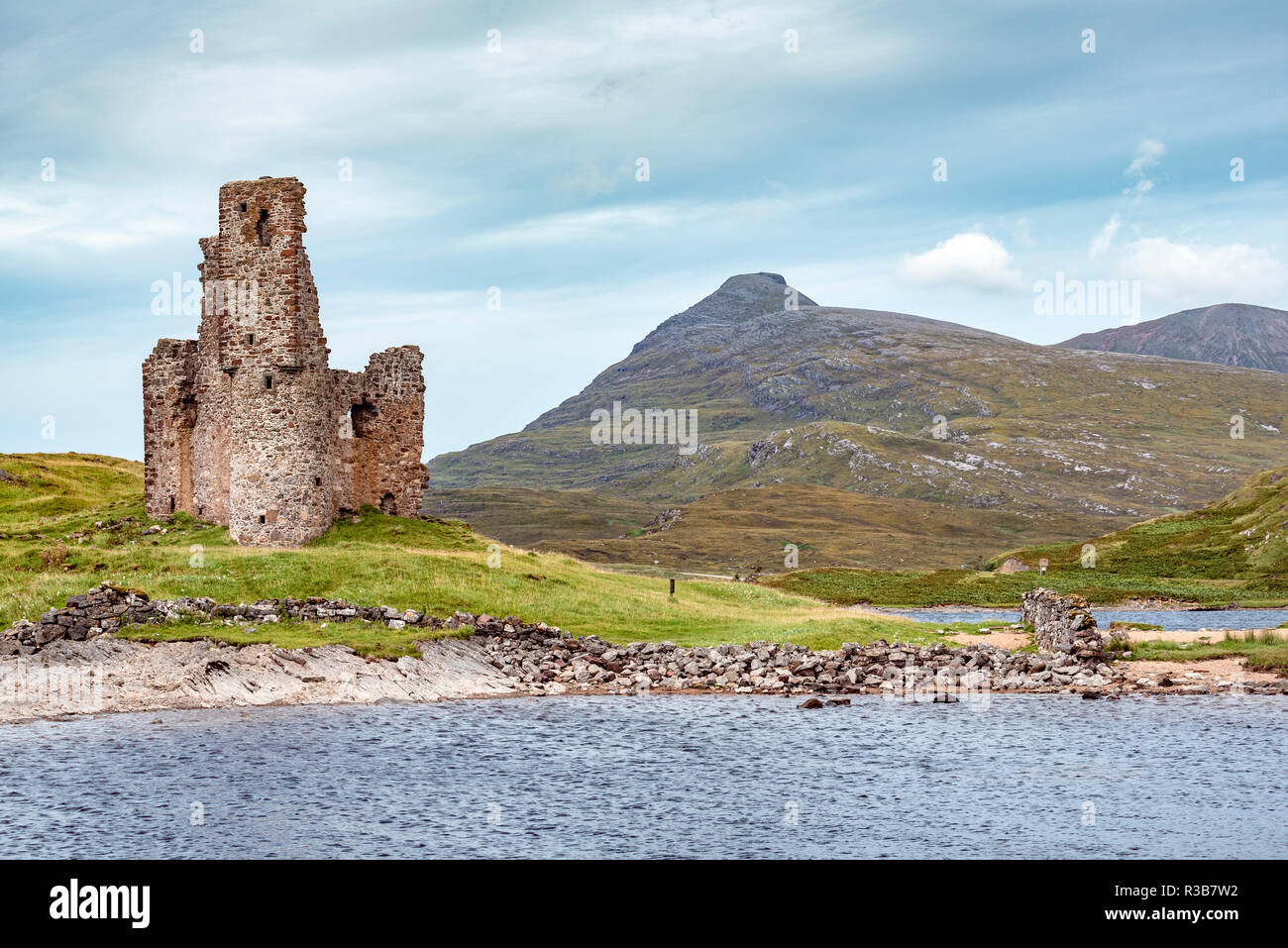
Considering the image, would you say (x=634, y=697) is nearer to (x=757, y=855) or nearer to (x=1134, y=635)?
(x=757, y=855)

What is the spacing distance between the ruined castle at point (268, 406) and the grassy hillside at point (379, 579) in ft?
6.60

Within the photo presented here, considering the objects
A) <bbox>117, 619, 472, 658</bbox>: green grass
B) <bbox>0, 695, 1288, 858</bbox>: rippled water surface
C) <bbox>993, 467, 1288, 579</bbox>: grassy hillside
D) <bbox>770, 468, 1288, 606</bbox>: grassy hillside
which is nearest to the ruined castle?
<bbox>117, 619, 472, 658</bbox>: green grass

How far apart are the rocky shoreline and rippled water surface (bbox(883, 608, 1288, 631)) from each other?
25394mm

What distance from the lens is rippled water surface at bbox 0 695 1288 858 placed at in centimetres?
2675

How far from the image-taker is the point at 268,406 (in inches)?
2362

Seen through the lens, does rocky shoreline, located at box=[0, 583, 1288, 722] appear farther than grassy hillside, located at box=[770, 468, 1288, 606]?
No

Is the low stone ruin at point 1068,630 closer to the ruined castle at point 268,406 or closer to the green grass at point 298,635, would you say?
the green grass at point 298,635

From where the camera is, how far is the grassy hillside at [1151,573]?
107m

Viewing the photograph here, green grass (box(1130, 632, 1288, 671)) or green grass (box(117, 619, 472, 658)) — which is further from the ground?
green grass (box(117, 619, 472, 658))

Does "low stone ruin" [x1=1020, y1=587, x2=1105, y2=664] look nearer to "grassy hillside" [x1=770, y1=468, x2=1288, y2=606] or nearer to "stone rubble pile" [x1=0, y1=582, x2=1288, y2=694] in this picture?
"stone rubble pile" [x1=0, y1=582, x2=1288, y2=694]

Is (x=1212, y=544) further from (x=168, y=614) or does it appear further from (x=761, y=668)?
(x=168, y=614)

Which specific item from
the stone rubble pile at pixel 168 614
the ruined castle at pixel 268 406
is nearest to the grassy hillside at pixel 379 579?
the stone rubble pile at pixel 168 614

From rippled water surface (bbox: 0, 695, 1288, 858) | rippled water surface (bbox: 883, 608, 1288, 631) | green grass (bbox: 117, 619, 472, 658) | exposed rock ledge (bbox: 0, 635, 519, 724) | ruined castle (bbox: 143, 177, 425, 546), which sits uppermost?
ruined castle (bbox: 143, 177, 425, 546)

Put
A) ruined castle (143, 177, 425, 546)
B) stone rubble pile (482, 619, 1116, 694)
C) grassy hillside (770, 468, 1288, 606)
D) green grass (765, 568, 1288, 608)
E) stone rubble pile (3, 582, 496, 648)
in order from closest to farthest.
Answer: stone rubble pile (3, 582, 496, 648)
stone rubble pile (482, 619, 1116, 694)
ruined castle (143, 177, 425, 546)
green grass (765, 568, 1288, 608)
grassy hillside (770, 468, 1288, 606)
